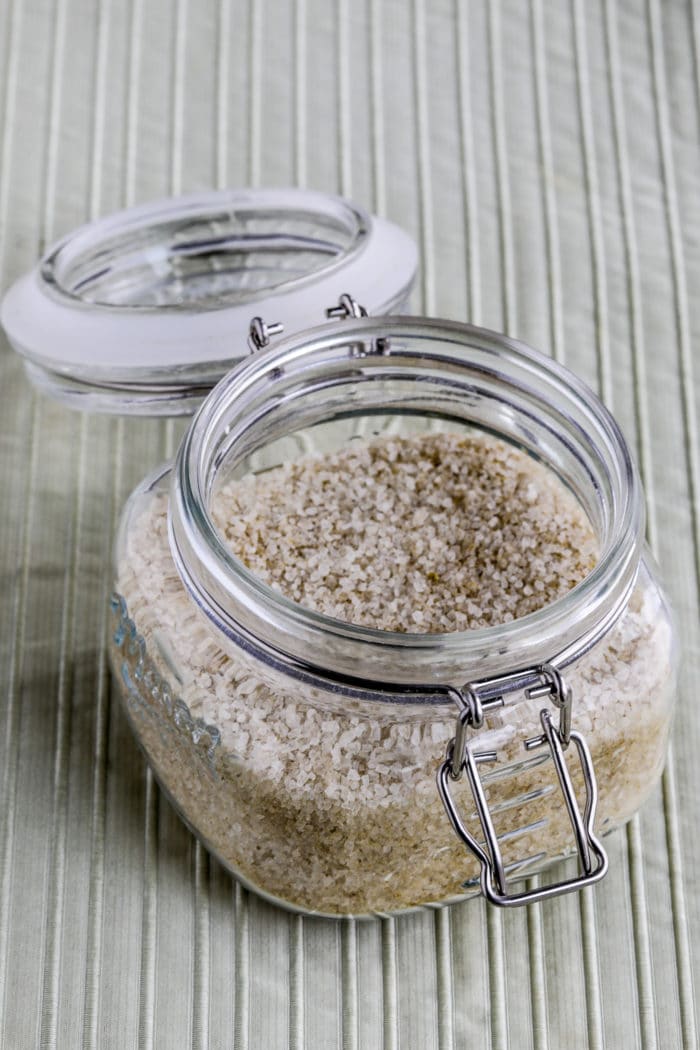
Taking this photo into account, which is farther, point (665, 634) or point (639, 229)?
point (639, 229)

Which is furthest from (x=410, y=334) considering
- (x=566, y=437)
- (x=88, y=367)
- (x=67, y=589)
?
(x=67, y=589)

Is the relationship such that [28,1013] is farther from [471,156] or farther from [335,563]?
[471,156]

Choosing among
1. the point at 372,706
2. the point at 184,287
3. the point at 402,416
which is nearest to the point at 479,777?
the point at 372,706

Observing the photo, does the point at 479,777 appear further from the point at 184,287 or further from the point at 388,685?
the point at 184,287

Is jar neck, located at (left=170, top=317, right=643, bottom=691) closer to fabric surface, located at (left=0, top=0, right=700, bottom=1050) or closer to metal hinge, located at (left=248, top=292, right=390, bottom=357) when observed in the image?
metal hinge, located at (left=248, top=292, right=390, bottom=357)

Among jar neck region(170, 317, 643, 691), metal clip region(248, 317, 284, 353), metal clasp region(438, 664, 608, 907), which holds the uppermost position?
metal clip region(248, 317, 284, 353)

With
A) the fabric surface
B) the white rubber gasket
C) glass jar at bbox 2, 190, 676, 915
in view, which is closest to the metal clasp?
glass jar at bbox 2, 190, 676, 915

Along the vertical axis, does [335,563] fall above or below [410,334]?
below
